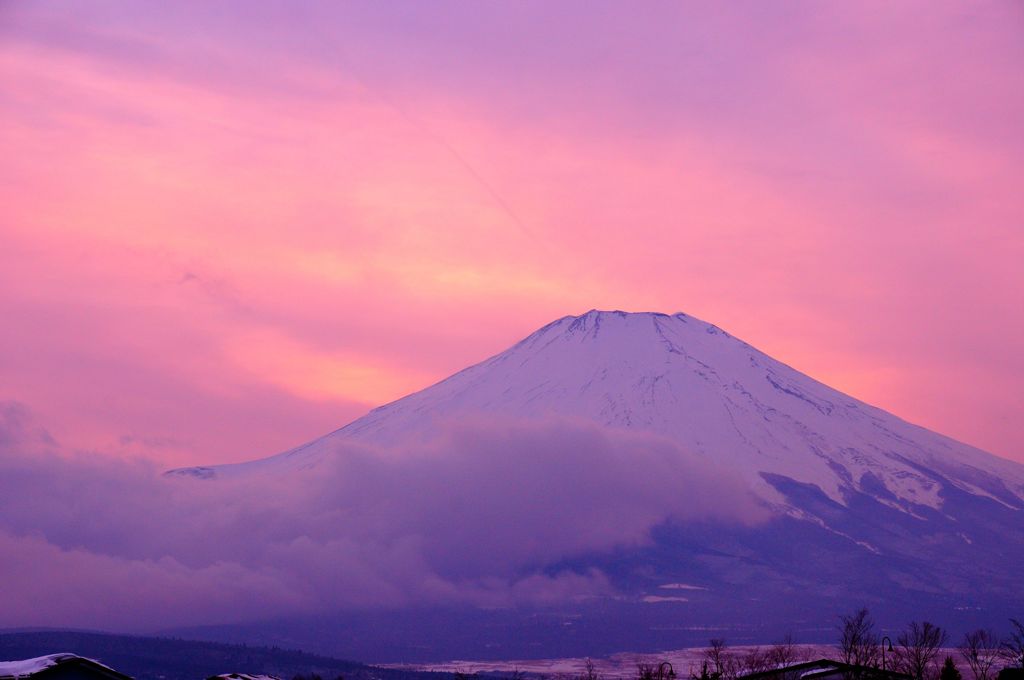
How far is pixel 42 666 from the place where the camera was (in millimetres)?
47906

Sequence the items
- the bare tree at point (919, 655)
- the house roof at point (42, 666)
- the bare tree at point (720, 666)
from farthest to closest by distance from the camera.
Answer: the bare tree at point (919, 655) → the bare tree at point (720, 666) → the house roof at point (42, 666)

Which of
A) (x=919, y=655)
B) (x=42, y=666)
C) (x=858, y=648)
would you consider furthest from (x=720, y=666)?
(x=42, y=666)

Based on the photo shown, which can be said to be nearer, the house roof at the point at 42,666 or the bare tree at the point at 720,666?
the house roof at the point at 42,666

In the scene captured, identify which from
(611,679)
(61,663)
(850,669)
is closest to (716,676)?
(850,669)

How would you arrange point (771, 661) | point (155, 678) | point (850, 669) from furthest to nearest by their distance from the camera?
point (155, 678) → point (771, 661) → point (850, 669)

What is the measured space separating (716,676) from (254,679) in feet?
52.5

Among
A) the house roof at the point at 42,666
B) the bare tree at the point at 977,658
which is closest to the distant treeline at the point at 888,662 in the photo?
the bare tree at the point at 977,658

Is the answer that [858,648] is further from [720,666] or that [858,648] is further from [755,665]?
[720,666]

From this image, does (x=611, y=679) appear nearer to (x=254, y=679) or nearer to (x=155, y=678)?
(x=155, y=678)

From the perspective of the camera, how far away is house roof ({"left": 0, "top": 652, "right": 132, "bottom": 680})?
154 feet

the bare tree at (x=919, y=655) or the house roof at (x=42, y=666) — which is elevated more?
the bare tree at (x=919, y=655)

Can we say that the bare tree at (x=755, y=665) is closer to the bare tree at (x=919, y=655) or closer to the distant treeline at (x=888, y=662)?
the distant treeline at (x=888, y=662)

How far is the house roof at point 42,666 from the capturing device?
46.9 meters

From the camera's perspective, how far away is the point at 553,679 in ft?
653
